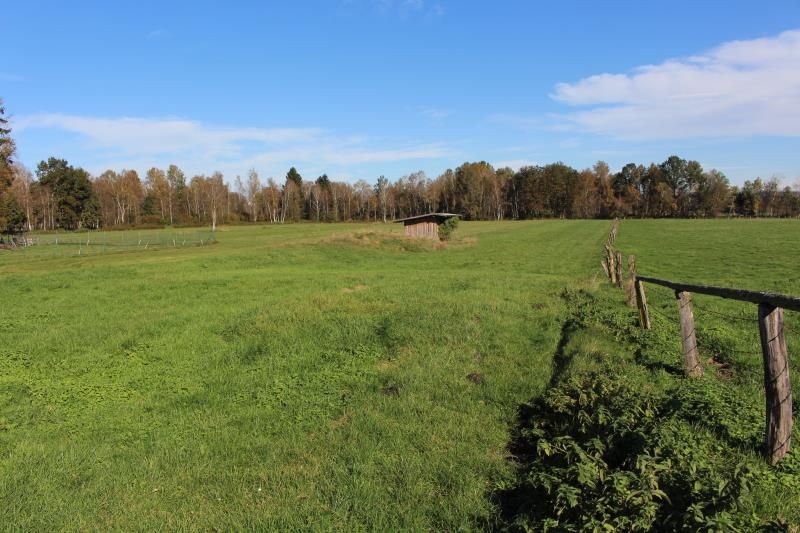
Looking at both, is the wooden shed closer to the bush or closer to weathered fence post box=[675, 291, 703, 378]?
the bush

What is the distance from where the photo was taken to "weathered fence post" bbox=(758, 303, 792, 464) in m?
4.89

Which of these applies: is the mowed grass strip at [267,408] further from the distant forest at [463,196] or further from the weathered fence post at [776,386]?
the distant forest at [463,196]

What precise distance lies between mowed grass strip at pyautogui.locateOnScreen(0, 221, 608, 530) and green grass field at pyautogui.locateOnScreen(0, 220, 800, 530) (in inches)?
1.1

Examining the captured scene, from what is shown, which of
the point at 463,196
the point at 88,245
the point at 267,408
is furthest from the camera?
the point at 463,196

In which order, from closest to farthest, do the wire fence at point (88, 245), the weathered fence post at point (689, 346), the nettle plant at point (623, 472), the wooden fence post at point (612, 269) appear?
1. the nettle plant at point (623, 472)
2. the weathered fence post at point (689, 346)
3. the wooden fence post at point (612, 269)
4. the wire fence at point (88, 245)

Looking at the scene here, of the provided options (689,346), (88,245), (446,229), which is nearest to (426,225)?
(446,229)

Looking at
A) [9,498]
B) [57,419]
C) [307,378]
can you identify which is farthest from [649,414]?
[57,419]

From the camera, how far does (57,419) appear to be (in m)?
7.14

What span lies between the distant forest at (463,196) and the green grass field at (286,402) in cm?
11597

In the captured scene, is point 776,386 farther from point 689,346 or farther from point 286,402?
point 286,402

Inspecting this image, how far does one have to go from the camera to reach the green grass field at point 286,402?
4887mm

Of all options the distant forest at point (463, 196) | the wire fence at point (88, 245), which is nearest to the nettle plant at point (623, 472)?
the wire fence at point (88, 245)

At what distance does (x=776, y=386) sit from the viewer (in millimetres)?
5039

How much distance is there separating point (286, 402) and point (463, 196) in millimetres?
135287
